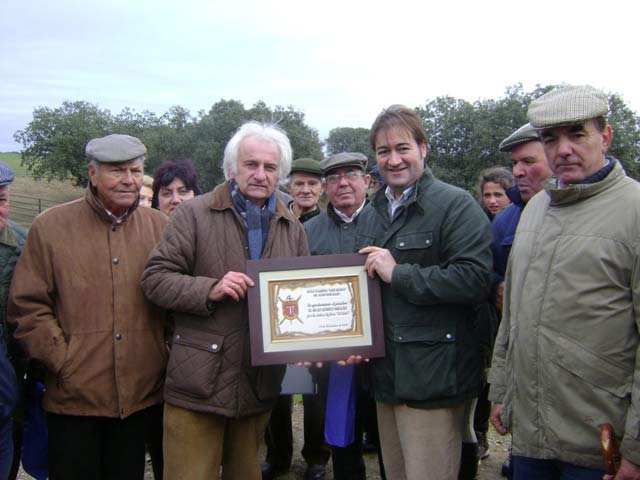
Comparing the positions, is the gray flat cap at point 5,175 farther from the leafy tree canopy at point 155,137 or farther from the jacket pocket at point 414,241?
the leafy tree canopy at point 155,137

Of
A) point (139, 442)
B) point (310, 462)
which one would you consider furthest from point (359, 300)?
point (310, 462)

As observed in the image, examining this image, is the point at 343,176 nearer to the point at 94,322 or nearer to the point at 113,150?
the point at 113,150

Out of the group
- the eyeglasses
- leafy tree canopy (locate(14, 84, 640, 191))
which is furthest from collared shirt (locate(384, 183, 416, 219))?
leafy tree canopy (locate(14, 84, 640, 191))

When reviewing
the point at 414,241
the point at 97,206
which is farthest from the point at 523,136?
the point at 97,206

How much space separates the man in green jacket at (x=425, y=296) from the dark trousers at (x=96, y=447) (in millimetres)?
1527

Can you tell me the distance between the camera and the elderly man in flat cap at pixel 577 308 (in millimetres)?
2141

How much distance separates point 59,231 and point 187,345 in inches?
40.1

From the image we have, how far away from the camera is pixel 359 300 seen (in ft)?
9.86

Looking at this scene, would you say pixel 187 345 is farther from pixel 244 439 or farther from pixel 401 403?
pixel 401 403

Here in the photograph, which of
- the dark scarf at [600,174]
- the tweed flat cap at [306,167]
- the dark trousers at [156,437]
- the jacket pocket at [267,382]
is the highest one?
the tweed flat cap at [306,167]

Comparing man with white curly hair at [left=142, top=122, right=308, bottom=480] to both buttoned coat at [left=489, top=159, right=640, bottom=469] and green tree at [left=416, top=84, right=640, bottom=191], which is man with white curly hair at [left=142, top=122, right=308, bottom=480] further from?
green tree at [left=416, top=84, right=640, bottom=191]

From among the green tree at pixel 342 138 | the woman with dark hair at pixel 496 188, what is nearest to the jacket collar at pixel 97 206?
the woman with dark hair at pixel 496 188

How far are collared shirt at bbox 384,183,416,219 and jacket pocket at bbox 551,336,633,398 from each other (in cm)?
119

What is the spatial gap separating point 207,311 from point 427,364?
124 cm
